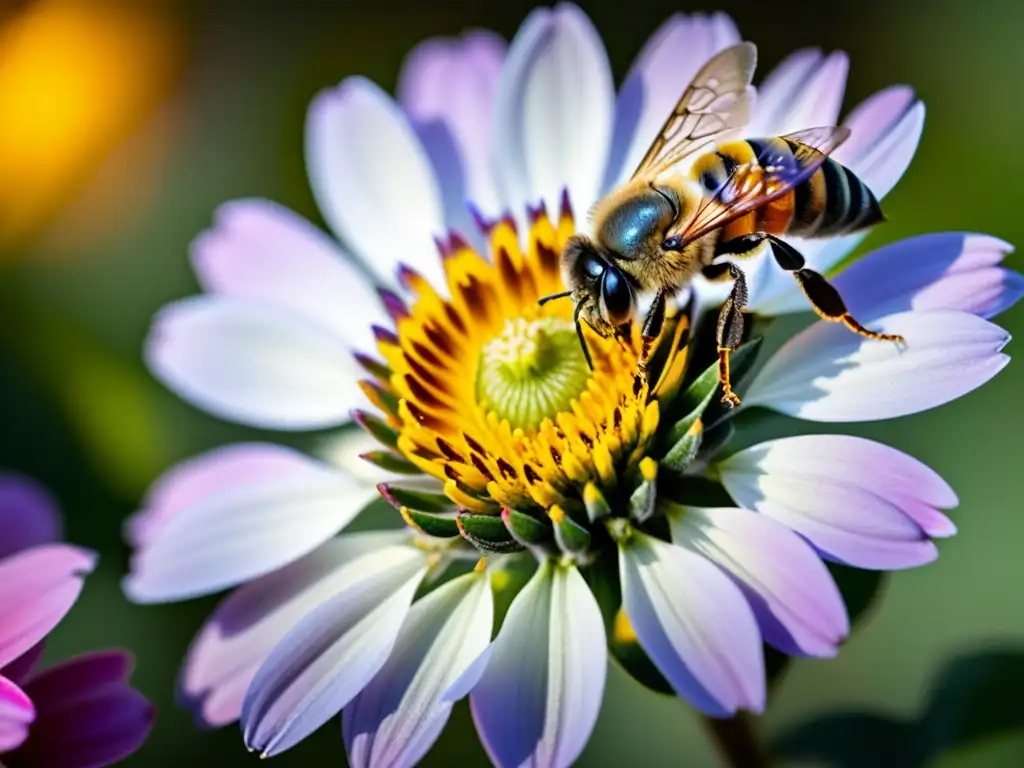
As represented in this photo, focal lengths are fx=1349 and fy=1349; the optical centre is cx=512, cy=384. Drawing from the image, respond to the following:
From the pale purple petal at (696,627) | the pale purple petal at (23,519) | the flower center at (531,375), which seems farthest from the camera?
the pale purple petal at (23,519)

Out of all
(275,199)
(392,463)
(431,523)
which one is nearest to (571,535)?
(431,523)

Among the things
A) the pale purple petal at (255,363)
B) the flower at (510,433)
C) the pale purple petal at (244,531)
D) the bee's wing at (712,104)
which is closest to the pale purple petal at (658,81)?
the flower at (510,433)

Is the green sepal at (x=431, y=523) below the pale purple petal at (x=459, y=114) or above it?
below

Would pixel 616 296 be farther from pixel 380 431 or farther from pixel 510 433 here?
pixel 380 431

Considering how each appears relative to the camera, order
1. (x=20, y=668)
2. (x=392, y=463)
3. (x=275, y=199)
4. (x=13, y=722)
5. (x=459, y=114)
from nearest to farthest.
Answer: (x=13, y=722)
(x=20, y=668)
(x=392, y=463)
(x=459, y=114)
(x=275, y=199)

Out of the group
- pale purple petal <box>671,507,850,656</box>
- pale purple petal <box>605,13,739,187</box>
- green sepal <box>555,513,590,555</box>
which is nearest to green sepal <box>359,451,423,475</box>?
green sepal <box>555,513,590,555</box>

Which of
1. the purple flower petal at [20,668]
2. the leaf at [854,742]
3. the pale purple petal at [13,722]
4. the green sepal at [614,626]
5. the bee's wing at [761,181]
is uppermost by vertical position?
the pale purple petal at [13,722]

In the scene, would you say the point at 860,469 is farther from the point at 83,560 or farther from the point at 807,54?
the point at 83,560

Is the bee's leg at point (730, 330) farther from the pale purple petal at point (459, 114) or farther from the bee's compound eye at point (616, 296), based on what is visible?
the pale purple petal at point (459, 114)
